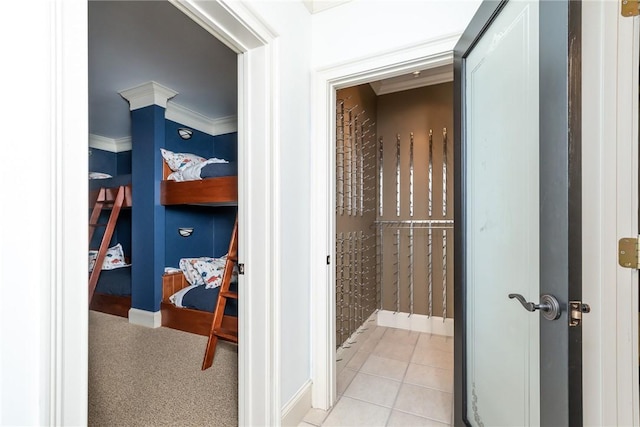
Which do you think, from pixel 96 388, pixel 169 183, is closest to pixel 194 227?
pixel 169 183

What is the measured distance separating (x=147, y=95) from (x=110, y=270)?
209 centimetres

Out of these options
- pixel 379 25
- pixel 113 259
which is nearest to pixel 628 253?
pixel 379 25

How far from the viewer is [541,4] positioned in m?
0.85

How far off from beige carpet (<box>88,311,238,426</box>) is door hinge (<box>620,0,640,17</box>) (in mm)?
2306

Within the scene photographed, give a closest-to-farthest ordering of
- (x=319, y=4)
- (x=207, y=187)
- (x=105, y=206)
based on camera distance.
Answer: (x=319, y=4), (x=207, y=187), (x=105, y=206)

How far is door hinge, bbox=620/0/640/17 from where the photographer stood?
0.83m

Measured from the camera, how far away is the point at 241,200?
4.55ft

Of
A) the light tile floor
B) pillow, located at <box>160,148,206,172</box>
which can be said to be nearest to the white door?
the light tile floor

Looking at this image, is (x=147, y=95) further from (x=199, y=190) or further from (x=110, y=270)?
(x=110, y=270)

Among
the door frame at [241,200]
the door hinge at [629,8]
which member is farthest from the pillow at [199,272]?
the door hinge at [629,8]

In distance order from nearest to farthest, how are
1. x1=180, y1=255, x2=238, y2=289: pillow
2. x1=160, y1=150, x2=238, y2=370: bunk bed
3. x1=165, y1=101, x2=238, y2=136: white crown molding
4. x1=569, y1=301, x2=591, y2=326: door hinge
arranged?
x1=569, y1=301, x2=591, y2=326: door hinge → x1=160, y1=150, x2=238, y2=370: bunk bed → x1=180, y1=255, x2=238, y2=289: pillow → x1=165, y1=101, x2=238, y2=136: white crown molding

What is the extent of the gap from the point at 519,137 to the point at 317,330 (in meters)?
1.38

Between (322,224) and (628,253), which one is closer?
(628,253)

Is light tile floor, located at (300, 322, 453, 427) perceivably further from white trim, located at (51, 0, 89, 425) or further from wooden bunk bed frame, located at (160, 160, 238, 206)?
wooden bunk bed frame, located at (160, 160, 238, 206)
